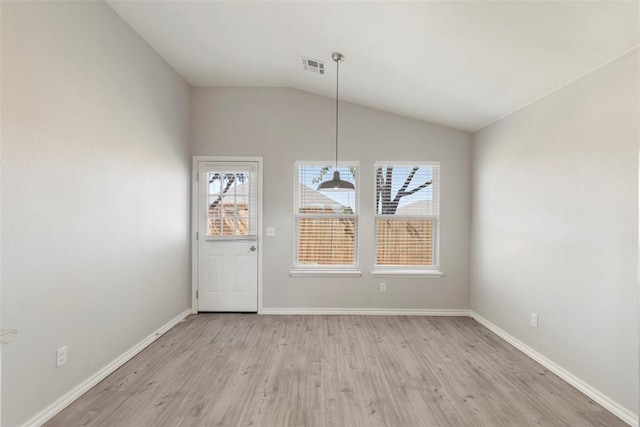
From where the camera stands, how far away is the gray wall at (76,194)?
6.13 feet

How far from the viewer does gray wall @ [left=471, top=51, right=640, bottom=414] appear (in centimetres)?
215

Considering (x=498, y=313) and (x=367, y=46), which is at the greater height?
(x=367, y=46)

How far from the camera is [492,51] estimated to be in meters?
2.51

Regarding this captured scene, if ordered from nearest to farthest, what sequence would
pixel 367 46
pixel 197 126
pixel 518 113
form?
pixel 367 46 < pixel 518 113 < pixel 197 126

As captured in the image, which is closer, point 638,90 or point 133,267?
point 638,90

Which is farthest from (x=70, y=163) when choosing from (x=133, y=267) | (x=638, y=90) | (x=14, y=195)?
(x=638, y=90)

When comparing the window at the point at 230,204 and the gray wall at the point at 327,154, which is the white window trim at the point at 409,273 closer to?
the gray wall at the point at 327,154

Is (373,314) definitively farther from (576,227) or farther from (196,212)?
(196,212)

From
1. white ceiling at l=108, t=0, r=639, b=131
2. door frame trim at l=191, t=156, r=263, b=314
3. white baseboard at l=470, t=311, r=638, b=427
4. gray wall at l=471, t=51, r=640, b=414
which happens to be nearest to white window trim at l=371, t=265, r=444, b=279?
A: gray wall at l=471, t=51, r=640, b=414

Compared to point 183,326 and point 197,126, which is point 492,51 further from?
point 183,326

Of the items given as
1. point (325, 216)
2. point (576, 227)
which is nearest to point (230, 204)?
point (325, 216)

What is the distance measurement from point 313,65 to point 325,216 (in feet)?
6.47

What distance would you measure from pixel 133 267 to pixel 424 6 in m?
3.39

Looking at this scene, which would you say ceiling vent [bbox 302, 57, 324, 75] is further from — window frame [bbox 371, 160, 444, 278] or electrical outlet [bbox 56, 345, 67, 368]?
electrical outlet [bbox 56, 345, 67, 368]
